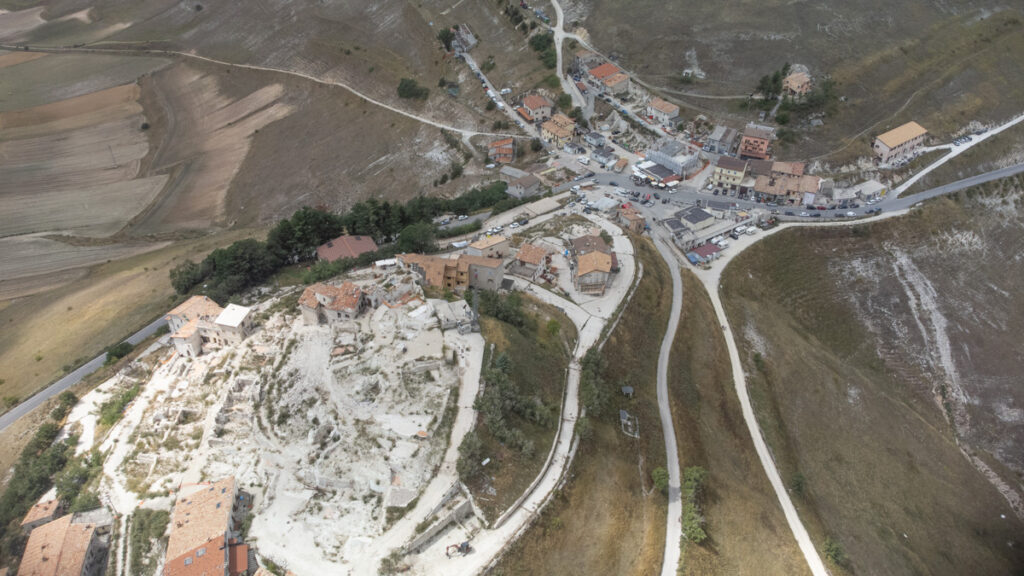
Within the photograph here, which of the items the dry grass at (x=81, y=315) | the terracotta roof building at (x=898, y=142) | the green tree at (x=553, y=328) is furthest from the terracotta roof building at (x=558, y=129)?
the green tree at (x=553, y=328)

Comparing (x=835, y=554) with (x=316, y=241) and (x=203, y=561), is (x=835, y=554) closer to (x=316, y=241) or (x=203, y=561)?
(x=203, y=561)

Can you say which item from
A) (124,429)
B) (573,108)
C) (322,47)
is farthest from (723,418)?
(322,47)

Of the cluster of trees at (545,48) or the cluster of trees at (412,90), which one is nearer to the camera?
the cluster of trees at (545,48)

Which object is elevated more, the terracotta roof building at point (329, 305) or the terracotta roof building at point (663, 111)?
the terracotta roof building at point (663, 111)

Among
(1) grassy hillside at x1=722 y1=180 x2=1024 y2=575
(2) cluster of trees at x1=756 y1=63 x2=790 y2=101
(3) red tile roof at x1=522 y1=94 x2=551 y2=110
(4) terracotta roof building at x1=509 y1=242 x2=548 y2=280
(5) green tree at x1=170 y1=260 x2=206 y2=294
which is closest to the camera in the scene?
(1) grassy hillside at x1=722 y1=180 x2=1024 y2=575

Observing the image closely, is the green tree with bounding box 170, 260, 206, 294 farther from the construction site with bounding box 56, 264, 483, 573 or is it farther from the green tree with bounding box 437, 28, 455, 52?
A: the green tree with bounding box 437, 28, 455, 52

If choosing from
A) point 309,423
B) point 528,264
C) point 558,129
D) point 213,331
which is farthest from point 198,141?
point 309,423

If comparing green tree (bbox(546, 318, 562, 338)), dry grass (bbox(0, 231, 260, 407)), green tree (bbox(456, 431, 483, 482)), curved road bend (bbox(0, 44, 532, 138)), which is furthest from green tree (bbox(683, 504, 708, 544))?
curved road bend (bbox(0, 44, 532, 138))

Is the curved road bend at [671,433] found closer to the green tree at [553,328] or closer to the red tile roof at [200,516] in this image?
the green tree at [553,328]
